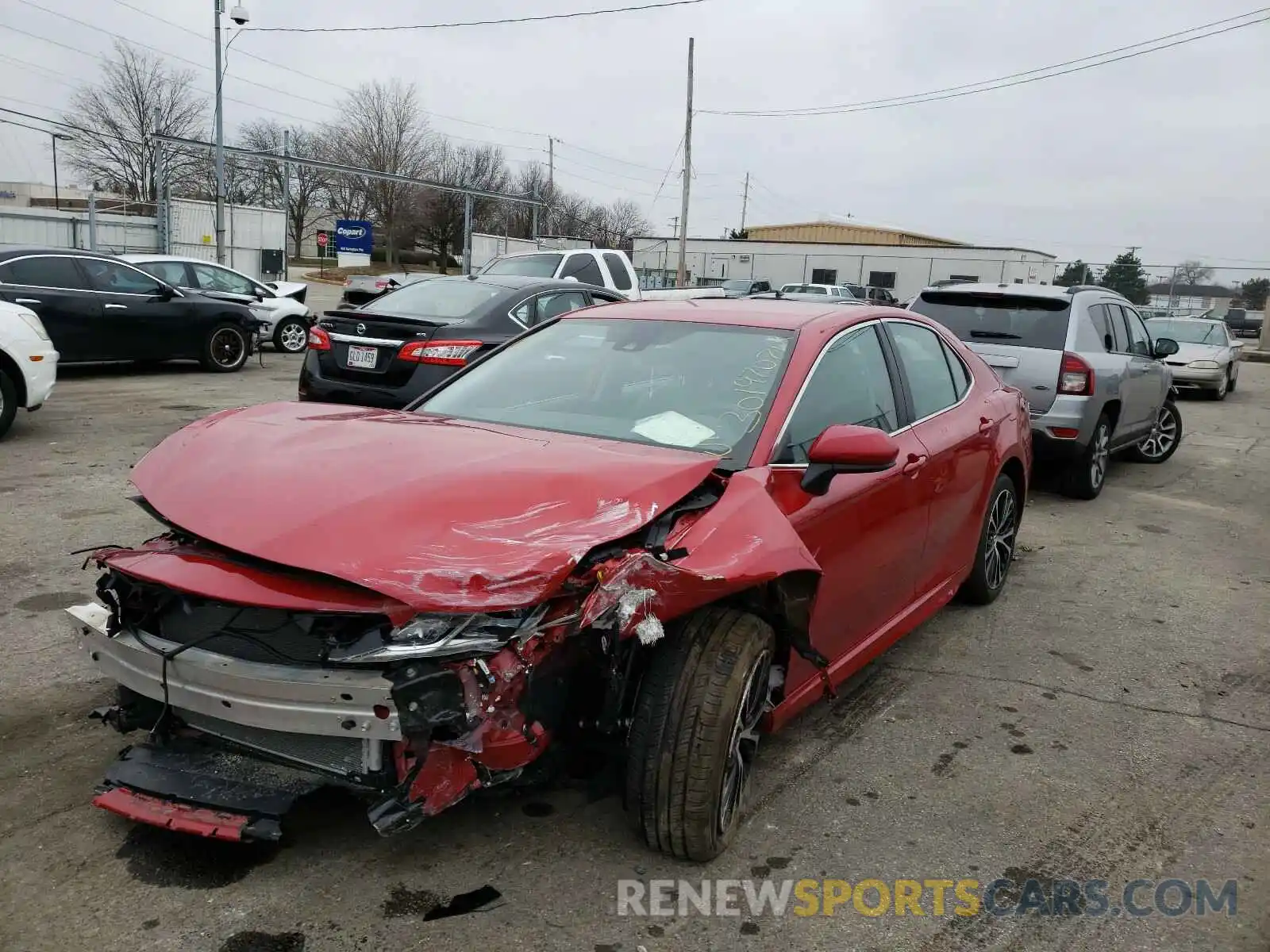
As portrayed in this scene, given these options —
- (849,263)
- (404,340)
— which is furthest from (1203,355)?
(849,263)

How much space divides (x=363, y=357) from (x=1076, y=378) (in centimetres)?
573

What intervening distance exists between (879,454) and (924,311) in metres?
5.78

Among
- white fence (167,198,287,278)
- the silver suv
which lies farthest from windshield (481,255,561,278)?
white fence (167,198,287,278)

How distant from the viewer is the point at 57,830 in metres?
2.83

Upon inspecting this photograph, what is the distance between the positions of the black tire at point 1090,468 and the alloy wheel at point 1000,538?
295 cm

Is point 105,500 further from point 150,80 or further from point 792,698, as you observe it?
point 150,80

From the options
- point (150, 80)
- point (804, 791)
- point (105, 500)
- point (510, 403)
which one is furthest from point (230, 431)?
point (150, 80)

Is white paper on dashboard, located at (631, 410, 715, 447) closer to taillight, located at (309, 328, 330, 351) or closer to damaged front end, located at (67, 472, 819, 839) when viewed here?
damaged front end, located at (67, 472, 819, 839)

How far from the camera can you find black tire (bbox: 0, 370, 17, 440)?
311 inches

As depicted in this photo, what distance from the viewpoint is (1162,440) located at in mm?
10422

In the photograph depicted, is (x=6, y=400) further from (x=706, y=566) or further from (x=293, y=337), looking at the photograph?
(x=293, y=337)

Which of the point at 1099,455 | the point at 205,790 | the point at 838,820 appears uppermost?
the point at 1099,455

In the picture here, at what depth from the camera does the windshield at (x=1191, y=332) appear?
18106 mm

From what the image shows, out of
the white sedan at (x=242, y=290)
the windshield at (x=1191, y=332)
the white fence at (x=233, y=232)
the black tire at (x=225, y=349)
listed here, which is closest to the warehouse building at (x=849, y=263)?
the white fence at (x=233, y=232)
